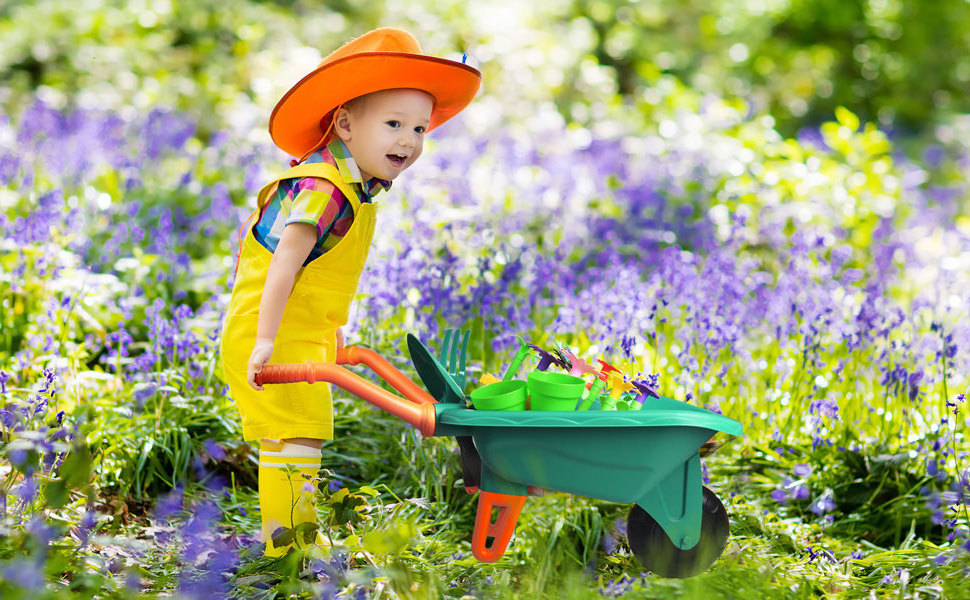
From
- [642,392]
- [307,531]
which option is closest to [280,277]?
[307,531]

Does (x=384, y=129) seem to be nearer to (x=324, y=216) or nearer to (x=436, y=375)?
(x=324, y=216)

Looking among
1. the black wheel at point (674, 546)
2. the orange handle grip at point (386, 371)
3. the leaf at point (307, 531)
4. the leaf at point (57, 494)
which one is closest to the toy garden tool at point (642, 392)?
the black wheel at point (674, 546)

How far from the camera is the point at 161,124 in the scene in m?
6.24

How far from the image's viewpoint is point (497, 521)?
2.50 meters

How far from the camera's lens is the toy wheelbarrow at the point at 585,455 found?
88.9 inches

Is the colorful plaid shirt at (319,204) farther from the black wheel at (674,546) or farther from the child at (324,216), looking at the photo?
the black wheel at (674,546)

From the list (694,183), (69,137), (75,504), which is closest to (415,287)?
(75,504)

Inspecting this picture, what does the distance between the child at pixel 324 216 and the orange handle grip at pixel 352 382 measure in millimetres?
246

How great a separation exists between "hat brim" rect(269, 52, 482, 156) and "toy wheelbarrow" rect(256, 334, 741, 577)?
71 cm

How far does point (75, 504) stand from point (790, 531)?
2.22 metres

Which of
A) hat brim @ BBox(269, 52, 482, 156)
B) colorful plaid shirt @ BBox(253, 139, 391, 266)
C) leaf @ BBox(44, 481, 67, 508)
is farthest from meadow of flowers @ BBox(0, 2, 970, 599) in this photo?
hat brim @ BBox(269, 52, 482, 156)

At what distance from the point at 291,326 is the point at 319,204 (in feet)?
1.24

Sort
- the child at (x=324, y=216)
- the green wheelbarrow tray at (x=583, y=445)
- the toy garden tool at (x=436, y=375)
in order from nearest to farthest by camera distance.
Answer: the green wheelbarrow tray at (x=583, y=445), the toy garden tool at (x=436, y=375), the child at (x=324, y=216)

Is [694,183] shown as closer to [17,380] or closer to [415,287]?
[415,287]
